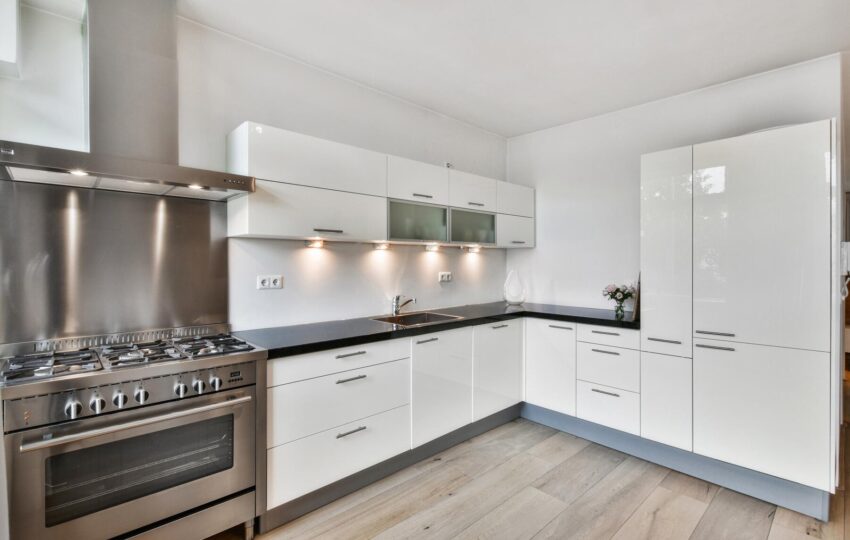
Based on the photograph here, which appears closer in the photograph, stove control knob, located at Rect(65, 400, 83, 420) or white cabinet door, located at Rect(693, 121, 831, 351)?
stove control knob, located at Rect(65, 400, 83, 420)

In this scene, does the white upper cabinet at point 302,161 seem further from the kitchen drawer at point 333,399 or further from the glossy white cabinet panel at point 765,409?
the glossy white cabinet panel at point 765,409

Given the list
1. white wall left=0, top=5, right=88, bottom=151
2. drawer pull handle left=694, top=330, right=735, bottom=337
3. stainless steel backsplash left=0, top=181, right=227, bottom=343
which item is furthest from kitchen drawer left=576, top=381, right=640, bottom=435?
white wall left=0, top=5, right=88, bottom=151

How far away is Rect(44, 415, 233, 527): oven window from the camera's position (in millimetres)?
1444

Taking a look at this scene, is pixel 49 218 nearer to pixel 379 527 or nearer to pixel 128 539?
pixel 128 539

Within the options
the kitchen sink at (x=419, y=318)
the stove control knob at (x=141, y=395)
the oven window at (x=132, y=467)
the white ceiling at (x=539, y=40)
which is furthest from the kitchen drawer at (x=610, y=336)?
the stove control knob at (x=141, y=395)

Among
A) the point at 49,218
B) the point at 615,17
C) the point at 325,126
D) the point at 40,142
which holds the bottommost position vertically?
the point at 49,218

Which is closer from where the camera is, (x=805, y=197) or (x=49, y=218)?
(x=49, y=218)

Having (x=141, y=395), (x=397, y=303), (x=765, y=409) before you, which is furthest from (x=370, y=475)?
(x=765, y=409)

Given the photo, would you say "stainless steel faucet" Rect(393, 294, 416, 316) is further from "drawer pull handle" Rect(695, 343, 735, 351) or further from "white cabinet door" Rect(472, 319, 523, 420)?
"drawer pull handle" Rect(695, 343, 735, 351)

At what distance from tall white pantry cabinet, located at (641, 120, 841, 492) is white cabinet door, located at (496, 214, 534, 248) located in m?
1.15

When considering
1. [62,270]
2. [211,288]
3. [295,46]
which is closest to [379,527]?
[211,288]

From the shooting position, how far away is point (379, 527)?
2.03 m

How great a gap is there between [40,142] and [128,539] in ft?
5.74

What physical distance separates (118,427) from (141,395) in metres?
0.13
